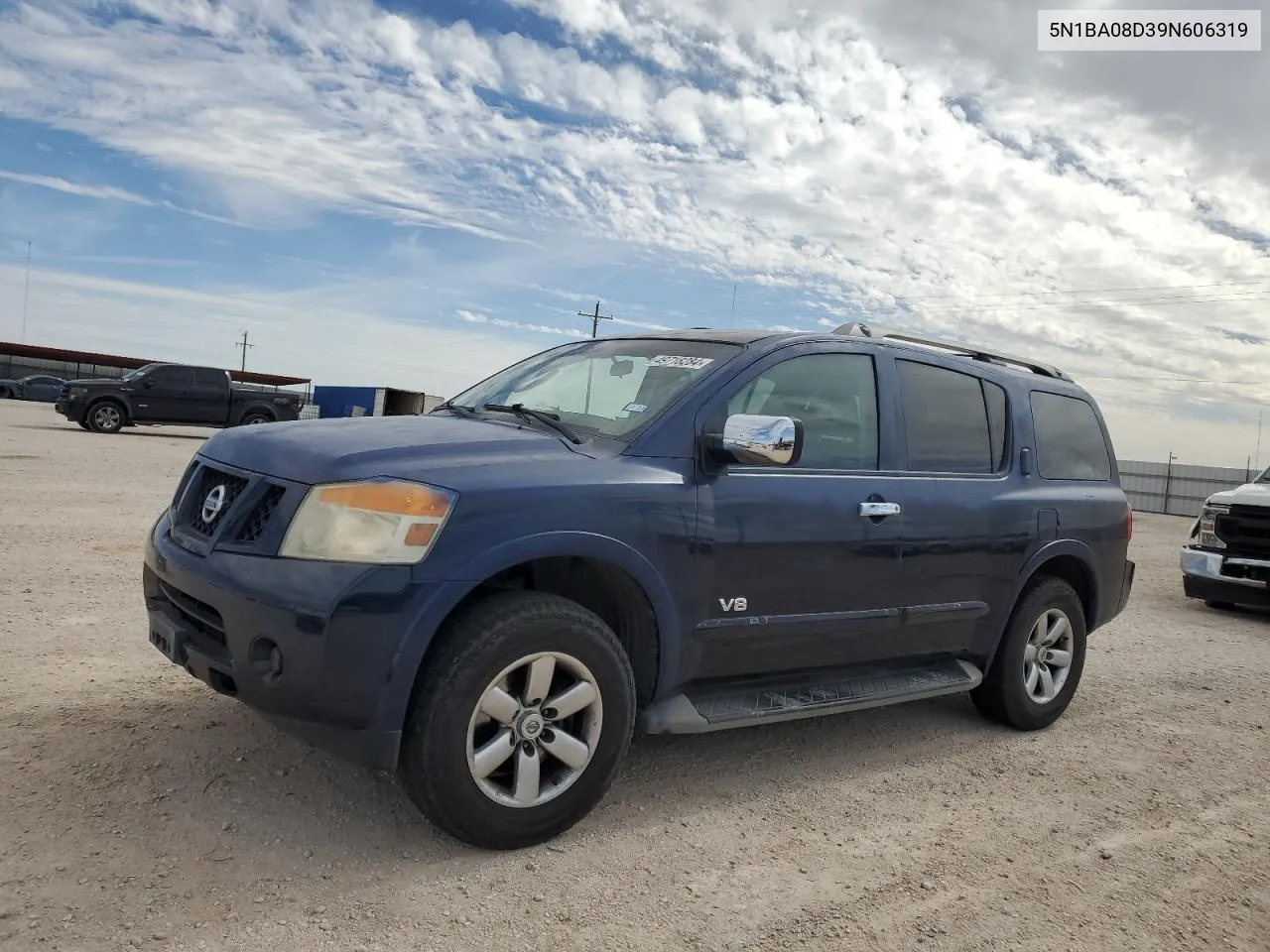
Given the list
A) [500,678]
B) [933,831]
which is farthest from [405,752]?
[933,831]

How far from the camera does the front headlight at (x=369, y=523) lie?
3064 mm

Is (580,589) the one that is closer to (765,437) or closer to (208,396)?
(765,437)

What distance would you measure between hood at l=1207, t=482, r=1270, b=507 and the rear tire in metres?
22.1

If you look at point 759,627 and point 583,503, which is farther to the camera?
point 759,627

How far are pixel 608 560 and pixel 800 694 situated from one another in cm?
120

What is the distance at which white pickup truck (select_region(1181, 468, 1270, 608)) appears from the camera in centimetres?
961

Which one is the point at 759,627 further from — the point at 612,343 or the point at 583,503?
the point at 612,343

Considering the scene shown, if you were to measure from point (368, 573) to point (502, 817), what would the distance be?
89 centimetres

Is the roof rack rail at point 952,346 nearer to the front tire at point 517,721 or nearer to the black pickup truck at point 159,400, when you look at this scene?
the front tire at point 517,721

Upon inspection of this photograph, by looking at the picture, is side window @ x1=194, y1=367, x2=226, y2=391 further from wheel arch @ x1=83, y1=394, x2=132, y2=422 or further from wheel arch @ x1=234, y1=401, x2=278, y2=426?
wheel arch @ x1=83, y1=394, x2=132, y2=422

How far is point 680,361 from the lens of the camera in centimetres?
415

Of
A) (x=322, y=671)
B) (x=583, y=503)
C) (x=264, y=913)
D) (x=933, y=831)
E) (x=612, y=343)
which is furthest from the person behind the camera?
(x=612, y=343)

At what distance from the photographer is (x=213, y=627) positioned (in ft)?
10.7

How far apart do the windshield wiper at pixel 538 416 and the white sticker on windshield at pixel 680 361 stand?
480 millimetres
